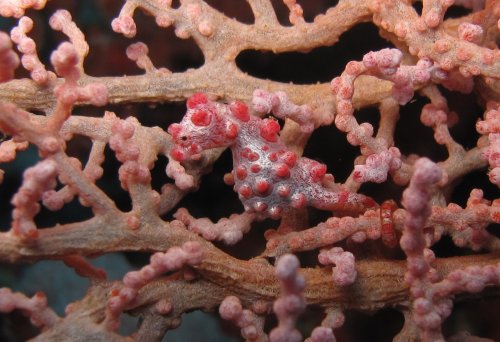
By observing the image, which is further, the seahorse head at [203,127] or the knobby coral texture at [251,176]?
the seahorse head at [203,127]

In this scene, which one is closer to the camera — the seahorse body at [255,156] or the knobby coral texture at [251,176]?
the knobby coral texture at [251,176]

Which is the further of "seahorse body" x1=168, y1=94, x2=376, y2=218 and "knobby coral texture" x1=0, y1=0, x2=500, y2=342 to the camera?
"seahorse body" x1=168, y1=94, x2=376, y2=218

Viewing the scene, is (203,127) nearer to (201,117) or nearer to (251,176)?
(201,117)

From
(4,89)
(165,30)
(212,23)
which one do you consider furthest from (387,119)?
(165,30)

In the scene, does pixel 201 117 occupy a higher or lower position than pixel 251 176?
higher

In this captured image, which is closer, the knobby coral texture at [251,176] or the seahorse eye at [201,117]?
the knobby coral texture at [251,176]

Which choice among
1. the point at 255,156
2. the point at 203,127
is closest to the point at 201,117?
the point at 203,127

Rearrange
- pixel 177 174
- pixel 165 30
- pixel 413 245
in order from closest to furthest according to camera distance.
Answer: pixel 413 245 → pixel 177 174 → pixel 165 30

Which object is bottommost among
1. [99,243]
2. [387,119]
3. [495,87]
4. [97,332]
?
[97,332]

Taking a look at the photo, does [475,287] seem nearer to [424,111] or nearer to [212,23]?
[424,111]

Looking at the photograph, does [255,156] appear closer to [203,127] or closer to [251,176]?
[251,176]

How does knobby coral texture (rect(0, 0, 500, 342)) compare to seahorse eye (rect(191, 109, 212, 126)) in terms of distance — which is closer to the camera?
knobby coral texture (rect(0, 0, 500, 342))
